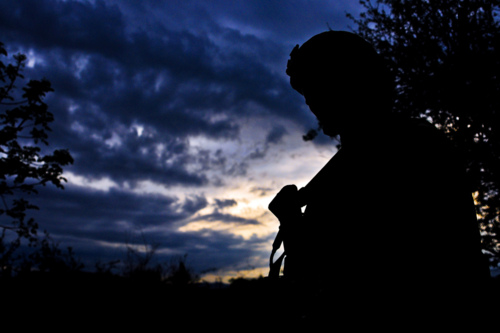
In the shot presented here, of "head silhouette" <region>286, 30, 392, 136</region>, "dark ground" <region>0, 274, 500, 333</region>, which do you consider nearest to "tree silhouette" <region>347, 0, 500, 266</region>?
"dark ground" <region>0, 274, 500, 333</region>

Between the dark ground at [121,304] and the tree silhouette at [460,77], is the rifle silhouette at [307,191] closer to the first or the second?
the dark ground at [121,304]

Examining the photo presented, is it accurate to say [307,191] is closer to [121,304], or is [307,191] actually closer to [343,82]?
[343,82]

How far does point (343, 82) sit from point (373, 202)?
26.4 inches

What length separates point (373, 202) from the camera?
1.31m

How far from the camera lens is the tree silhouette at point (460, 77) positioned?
851cm

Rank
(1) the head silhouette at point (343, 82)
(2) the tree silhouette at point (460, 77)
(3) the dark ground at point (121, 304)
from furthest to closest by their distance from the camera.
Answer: (2) the tree silhouette at point (460, 77) → (3) the dark ground at point (121, 304) → (1) the head silhouette at point (343, 82)

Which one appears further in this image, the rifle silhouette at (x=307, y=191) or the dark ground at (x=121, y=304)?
the dark ground at (x=121, y=304)

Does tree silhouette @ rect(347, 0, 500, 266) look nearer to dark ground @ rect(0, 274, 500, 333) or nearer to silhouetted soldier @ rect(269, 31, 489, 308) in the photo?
dark ground @ rect(0, 274, 500, 333)

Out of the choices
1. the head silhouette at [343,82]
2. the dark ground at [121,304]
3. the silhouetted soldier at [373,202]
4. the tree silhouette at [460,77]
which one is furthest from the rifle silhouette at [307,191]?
the tree silhouette at [460,77]

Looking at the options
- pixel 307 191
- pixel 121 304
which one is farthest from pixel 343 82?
pixel 121 304

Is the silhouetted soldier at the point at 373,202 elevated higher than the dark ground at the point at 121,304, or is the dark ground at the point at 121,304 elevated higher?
the silhouetted soldier at the point at 373,202

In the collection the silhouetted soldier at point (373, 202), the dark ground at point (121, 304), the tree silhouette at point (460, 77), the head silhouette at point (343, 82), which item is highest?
the tree silhouette at point (460, 77)

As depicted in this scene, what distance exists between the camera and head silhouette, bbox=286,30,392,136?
5.19 ft

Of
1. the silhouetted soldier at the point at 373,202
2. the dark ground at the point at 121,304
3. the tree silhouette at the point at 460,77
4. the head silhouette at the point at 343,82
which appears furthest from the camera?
the tree silhouette at the point at 460,77
